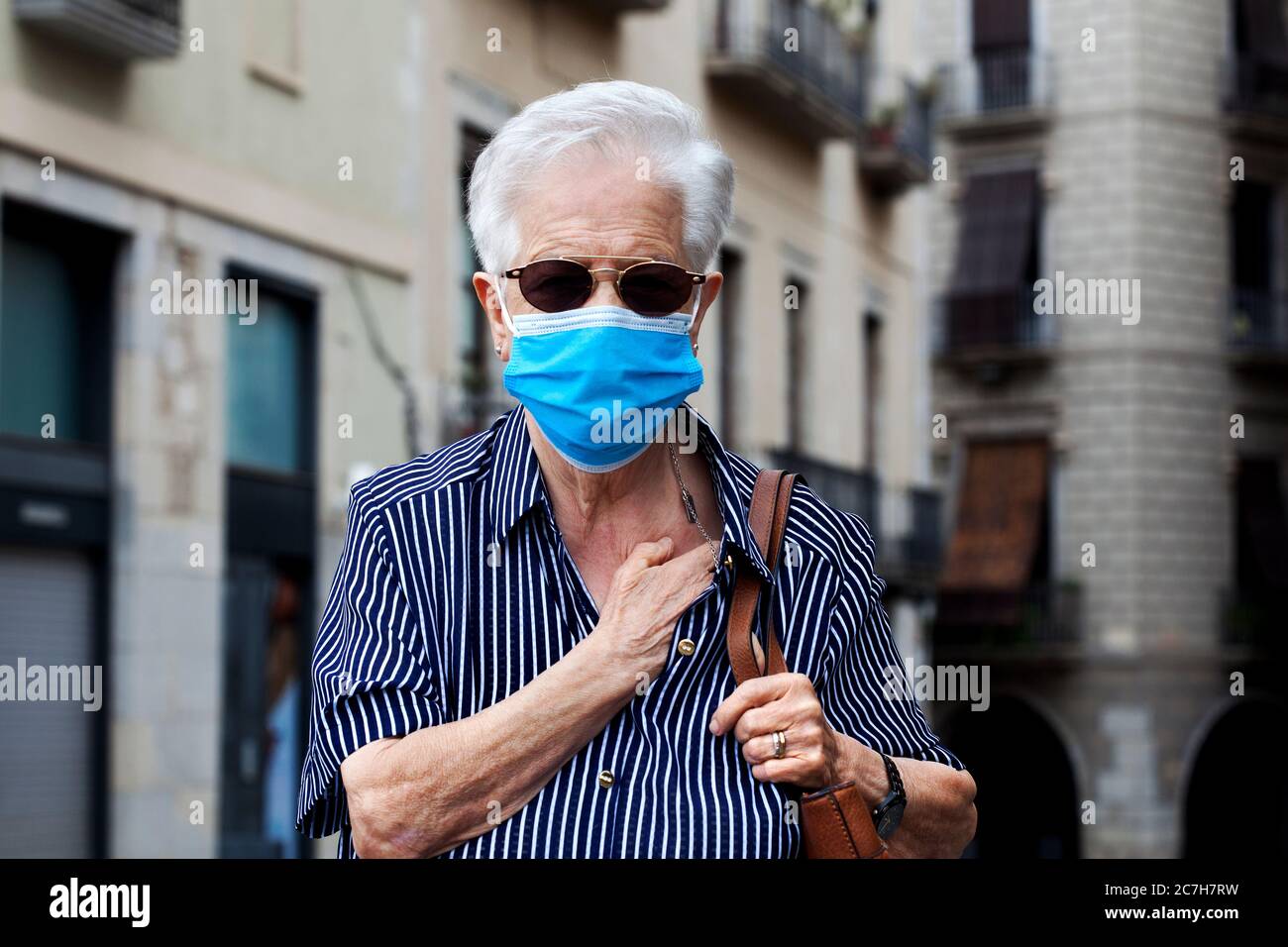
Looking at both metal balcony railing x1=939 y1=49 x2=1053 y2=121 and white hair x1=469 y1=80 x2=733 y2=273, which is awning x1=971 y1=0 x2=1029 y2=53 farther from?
white hair x1=469 y1=80 x2=733 y2=273

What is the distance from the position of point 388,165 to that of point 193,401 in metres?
2.41

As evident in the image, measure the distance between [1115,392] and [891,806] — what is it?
24412 mm

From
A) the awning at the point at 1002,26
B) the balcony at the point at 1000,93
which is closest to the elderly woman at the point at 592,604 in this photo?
the balcony at the point at 1000,93

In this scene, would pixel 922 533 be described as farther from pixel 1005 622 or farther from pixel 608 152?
pixel 608 152

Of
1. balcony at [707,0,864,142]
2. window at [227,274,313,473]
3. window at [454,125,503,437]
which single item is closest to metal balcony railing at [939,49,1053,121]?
balcony at [707,0,864,142]

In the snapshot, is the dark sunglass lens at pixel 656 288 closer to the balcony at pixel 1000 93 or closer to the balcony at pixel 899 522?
the balcony at pixel 899 522

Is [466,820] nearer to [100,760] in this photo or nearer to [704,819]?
[704,819]

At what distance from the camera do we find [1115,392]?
26047mm

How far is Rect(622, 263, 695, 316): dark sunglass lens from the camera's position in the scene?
7.32ft

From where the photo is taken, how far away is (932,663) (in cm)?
2502

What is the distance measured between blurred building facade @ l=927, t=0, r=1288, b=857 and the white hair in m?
23.2

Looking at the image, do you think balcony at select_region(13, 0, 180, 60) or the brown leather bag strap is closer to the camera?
the brown leather bag strap
